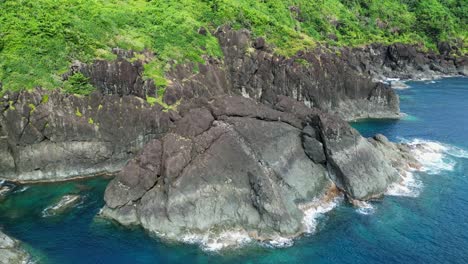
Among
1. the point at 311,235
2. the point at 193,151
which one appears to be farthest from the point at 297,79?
the point at 311,235

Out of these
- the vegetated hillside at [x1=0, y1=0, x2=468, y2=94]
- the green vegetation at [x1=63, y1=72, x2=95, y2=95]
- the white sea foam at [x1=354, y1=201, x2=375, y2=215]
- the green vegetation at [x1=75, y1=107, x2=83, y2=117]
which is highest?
the vegetated hillside at [x1=0, y1=0, x2=468, y2=94]

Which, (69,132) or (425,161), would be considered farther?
(425,161)

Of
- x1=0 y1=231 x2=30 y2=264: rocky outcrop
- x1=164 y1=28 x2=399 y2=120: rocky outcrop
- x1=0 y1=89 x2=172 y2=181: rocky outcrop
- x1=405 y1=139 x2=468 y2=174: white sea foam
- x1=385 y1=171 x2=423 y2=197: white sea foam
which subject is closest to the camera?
x1=0 y1=231 x2=30 y2=264: rocky outcrop

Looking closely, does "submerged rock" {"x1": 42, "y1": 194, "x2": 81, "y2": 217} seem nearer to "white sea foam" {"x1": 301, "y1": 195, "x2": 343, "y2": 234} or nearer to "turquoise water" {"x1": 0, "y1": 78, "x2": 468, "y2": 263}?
"turquoise water" {"x1": 0, "y1": 78, "x2": 468, "y2": 263}

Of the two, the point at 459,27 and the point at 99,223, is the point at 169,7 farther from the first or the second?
the point at 459,27

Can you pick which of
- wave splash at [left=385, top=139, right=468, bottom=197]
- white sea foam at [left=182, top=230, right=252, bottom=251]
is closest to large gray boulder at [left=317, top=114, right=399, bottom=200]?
wave splash at [left=385, top=139, right=468, bottom=197]

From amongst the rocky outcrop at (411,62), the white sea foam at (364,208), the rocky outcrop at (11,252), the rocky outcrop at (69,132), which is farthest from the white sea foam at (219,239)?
the rocky outcrop at (411,62)

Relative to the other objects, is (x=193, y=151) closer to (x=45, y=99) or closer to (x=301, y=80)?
(x=45, y=99)

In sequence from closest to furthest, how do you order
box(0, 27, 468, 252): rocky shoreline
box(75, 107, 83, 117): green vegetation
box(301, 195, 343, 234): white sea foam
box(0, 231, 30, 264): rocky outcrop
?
1. box(0, 231, 30, 264): rocky outcrop
2. box(0, 27, 468, 252): rocky shoreline
3. box(301, 195, 343, 234): white sea foam
4. box(75, 107, 83, 117): green vegetation
